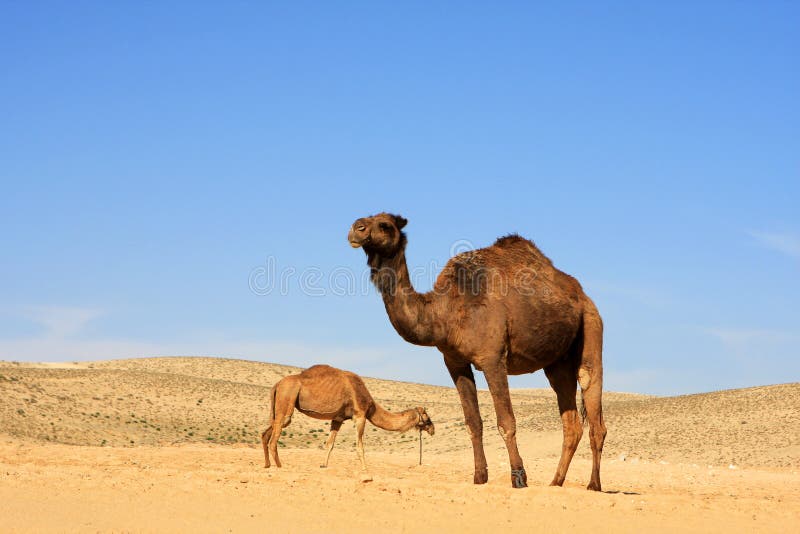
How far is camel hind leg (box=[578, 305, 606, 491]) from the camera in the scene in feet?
43.3

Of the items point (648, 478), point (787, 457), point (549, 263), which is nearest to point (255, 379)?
point (787, 457)

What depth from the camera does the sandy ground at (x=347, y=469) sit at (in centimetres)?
1089

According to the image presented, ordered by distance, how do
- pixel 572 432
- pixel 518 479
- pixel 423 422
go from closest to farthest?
pixel 518 479
pixel 572 432
pixel 423 422

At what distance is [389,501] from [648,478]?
10.6 m

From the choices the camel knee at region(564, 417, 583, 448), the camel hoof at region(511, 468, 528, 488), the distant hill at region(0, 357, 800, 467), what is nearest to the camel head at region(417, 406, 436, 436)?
the camel knee at region(564, 417, 583, 448)

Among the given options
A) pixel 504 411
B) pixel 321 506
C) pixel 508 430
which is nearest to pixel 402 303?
pixel 504 411

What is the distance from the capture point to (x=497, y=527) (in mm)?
10570

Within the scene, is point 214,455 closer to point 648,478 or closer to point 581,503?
point 648,478

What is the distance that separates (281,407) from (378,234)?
21.9 feet

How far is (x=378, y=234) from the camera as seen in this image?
1181cm

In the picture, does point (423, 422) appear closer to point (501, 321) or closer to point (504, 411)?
point (504, 411)

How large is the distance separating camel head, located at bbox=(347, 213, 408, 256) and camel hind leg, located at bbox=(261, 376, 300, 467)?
20.7 feet

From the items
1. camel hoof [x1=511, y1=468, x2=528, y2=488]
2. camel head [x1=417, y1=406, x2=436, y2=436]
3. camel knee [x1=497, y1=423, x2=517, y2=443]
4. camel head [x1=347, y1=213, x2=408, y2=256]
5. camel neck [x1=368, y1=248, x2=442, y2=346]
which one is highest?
camel head [x1=347, y1=213, x2=408, y2=256]

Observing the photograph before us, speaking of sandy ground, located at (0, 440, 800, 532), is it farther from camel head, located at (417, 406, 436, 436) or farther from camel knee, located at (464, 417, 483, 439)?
camel head, located at (417, 406, 436, 436)
